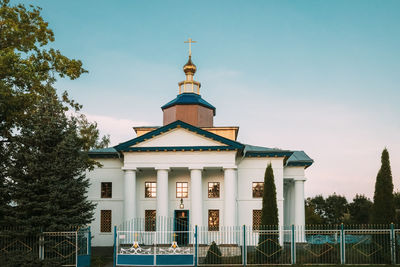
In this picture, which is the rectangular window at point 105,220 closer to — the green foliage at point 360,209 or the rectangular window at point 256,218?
the rectangular window at point 256,218

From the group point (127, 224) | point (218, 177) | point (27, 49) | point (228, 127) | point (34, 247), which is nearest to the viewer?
Result: point (34, 247)

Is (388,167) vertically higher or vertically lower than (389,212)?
higher

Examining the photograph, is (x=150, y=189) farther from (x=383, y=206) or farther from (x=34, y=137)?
(x=383, y=206)

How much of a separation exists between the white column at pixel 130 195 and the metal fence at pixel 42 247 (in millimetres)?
6757

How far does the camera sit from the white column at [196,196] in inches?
1055

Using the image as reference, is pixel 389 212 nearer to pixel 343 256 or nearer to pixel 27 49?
pixel 343 256

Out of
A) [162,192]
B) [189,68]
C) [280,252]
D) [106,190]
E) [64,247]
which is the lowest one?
[280,252]

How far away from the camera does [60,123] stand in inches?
858

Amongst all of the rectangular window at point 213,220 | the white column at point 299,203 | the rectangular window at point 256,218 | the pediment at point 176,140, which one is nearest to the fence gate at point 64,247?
the pediment at point 176,140

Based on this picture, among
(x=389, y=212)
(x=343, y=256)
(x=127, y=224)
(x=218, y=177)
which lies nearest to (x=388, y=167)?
(x=389, y=212)

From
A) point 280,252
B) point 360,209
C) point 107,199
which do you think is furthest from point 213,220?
point 360,209

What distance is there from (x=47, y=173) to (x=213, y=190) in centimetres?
1218

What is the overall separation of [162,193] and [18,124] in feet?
31.3

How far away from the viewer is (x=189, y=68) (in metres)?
35.7
